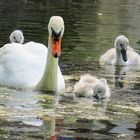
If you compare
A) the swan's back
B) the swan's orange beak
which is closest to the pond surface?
the swan's back

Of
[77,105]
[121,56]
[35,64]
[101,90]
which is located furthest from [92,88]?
[121,56]

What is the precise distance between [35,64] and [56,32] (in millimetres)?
1278

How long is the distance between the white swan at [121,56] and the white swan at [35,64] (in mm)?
3919

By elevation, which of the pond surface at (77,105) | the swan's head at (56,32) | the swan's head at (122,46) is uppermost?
the swan's head at (56,32)

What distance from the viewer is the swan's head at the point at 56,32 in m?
12.0

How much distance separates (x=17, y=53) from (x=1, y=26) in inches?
423

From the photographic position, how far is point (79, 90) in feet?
41.1

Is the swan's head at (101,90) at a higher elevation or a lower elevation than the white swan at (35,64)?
lower

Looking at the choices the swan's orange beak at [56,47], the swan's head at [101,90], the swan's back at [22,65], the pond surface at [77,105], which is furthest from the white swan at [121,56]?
the swan's orange beak at [56,47]

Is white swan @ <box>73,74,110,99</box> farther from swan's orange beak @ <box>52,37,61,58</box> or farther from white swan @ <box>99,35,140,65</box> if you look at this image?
white swan @ <box>99,35,140,65</box>

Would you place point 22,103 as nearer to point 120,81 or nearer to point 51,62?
point 51,62

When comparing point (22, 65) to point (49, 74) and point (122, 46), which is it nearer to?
point (49, 74)

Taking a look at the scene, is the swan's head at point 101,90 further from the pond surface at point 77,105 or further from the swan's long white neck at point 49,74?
the swan's long white neck at point 49,74

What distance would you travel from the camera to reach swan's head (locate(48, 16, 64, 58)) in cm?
1205
